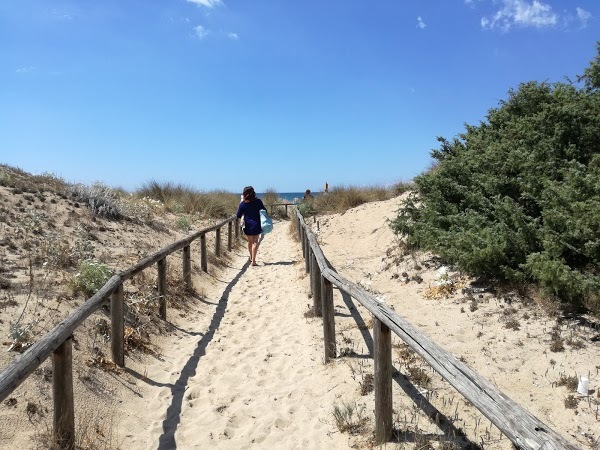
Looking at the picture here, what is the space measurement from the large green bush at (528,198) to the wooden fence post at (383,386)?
258 centimetres

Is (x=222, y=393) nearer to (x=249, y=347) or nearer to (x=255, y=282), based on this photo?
(x=249, y=347)

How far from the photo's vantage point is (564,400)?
3.96 metres

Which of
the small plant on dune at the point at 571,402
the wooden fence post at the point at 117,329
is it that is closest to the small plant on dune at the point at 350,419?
the small plant on dune at the point at 571,402

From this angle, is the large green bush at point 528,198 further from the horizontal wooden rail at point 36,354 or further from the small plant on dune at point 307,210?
the small plant on dune at point 307,210

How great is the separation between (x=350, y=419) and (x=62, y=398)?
2142 mm

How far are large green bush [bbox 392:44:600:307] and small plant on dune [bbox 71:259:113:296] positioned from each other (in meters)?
4.61

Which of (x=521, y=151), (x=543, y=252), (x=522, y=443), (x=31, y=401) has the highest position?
(x=521, y=151)

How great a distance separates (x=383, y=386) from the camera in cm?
354

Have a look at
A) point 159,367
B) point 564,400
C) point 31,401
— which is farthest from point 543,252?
point 31,401

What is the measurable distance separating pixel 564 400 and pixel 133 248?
818cm

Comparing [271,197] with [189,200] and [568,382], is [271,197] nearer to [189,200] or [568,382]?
[189,200]

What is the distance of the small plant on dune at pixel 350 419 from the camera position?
150 inches

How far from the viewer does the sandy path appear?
403 centimetres

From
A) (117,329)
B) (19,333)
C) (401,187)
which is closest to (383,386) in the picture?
(117,329)
